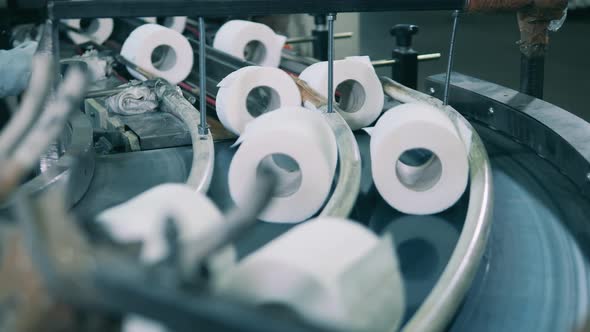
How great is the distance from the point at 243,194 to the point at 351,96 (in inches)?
24.1

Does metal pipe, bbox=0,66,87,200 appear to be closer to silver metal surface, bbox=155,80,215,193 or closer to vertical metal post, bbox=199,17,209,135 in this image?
silver metal surface, bbox=155,80,215,193

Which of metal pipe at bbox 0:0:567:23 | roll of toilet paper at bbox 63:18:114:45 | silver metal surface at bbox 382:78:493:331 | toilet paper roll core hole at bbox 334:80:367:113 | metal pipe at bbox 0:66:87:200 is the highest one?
metal pipe at bbox 0:0:567:23

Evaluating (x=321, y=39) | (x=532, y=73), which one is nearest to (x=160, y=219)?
(x=532, y=73)

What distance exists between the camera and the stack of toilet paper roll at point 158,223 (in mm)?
511

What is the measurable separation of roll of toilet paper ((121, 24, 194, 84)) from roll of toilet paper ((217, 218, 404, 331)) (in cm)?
161

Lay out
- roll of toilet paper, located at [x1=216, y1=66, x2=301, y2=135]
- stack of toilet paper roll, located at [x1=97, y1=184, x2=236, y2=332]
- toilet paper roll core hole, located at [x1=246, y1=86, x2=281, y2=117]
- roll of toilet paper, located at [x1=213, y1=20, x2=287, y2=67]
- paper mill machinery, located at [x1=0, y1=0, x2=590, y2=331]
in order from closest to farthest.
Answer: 1. paper mill machinery, located at [x1=0, y1=0, x2=590, y2=331]
2. stack of toilet paper roll, located at [x1=97, y1=184, x2=236, y2=332]
3. roll of toilet paper, located at [x1=216, y1=66, x2=301, y2=135]
4. toilet paper roll core hole, located at [x1=246, y1=86, x2=281, y2=117]
5. roll of toilet paper, located at [x1=213, y1=20, x2=287, y2=67]

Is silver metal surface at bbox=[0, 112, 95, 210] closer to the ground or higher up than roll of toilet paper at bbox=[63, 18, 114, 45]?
closer to the ground

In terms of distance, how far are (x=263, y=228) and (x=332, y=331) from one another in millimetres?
669

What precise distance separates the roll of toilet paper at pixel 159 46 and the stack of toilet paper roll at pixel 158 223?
1491 millimetres

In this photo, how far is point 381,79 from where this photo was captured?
65.0 inches

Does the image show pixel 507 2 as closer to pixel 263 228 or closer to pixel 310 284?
pixel 263 228

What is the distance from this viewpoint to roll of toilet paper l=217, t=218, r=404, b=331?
550 millimetres

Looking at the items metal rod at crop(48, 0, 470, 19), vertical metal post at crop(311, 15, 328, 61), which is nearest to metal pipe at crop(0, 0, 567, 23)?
metal rod at crop(48, 0, 470, 19)

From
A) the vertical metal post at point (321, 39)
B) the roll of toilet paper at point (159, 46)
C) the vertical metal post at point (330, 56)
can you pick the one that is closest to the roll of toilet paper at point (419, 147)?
the vertical metal post at point (330, 56)
